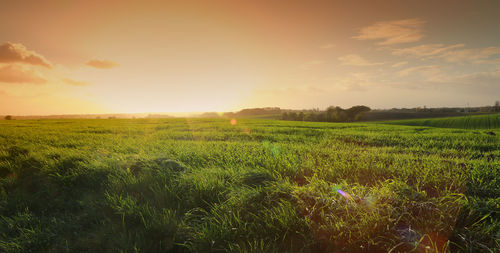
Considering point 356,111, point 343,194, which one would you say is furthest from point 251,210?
point 356,111

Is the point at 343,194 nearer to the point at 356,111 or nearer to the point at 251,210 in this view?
the point at 251,210

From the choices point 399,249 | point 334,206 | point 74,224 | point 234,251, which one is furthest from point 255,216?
point 74,224

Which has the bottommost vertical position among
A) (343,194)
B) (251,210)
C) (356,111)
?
(251,210)

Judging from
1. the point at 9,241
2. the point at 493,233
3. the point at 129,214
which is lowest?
the point at 9,241

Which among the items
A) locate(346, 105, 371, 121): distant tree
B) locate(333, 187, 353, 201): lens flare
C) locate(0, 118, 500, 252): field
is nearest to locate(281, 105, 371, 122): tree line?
locate(346, 105, 371, 121): distant tree

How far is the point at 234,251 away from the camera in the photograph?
2.38 m

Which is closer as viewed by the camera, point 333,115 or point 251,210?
point 251,210

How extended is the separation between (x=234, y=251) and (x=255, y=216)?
52 cm

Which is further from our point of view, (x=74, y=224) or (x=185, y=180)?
(x=185, y=180)

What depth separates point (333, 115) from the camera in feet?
238

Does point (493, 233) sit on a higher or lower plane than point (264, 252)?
higher

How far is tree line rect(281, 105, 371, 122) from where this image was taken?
72.0m

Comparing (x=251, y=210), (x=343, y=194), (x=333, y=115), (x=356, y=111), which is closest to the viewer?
(x=343, y=194)

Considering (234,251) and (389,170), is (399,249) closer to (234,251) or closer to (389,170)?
(234,251)
